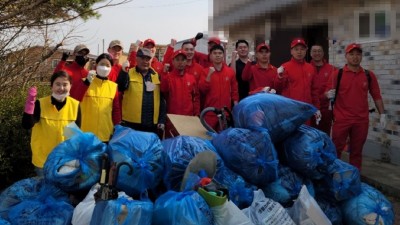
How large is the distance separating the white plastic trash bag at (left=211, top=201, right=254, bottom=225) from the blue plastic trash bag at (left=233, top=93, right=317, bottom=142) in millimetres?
864

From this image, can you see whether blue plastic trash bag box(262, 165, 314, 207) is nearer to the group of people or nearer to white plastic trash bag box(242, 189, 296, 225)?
white plastic trash bag box(242, 189, 296, 225)

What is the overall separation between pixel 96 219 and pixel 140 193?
19.7 inches

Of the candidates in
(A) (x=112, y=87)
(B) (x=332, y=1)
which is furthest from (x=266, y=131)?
(B) (x=332, y=1)

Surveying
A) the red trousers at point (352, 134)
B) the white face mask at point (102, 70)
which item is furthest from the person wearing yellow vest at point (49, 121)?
the red trousers at point (352, 134)

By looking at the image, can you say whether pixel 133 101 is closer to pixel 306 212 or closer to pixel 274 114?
pixel 274 114

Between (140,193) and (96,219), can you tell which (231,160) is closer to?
(140,193)

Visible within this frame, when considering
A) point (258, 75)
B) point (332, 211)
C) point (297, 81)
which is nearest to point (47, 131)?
point (332, 211)

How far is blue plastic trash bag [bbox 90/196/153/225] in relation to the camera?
2479 millimetres

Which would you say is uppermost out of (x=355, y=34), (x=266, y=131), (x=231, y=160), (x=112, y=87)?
(x=355, y=34)

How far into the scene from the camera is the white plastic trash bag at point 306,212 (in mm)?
3004

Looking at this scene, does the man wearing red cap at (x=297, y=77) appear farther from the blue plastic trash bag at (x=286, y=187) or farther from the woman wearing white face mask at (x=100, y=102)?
the woman wearing white face mask at (x=100, y=102)

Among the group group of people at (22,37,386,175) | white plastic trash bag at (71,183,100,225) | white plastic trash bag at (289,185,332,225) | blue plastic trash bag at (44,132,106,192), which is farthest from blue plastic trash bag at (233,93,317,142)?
white plastic trash bag at (71,183,100,225)

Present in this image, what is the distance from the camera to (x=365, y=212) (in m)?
3.24

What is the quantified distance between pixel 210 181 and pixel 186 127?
1.34m
